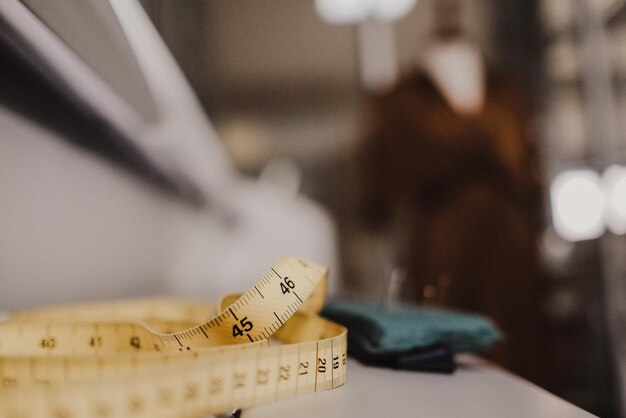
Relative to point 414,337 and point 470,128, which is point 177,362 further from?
point 470,128

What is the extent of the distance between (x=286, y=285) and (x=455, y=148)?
125 cm

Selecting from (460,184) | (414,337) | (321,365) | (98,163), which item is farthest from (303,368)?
(460,184)

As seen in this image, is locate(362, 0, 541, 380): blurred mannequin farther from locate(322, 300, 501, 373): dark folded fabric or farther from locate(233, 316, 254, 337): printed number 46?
locate(233, 316, 254, 337): printed number 46

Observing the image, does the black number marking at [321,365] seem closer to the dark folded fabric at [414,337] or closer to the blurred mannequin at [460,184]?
the dark folded fabric at [414,337]

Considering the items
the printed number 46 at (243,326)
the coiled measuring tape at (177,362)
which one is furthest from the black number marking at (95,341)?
the printed number 46 at (243,326)

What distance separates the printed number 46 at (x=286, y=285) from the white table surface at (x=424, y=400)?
87 millimetres

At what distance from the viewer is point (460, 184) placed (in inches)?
61.3

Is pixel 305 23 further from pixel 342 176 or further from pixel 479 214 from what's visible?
pixel 479 214

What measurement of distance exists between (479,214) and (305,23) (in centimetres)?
79

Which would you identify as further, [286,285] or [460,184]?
Answer: [460,184]

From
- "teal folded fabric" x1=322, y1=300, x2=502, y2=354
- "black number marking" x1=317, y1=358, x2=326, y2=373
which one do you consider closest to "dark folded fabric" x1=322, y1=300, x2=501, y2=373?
"teal folded fabric" x1=322, y1=300, x2=502, y2=354

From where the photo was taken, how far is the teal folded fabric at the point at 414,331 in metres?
0.52

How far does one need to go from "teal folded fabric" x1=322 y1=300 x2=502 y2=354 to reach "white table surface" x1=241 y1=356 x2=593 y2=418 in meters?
0.04

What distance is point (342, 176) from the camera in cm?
165
